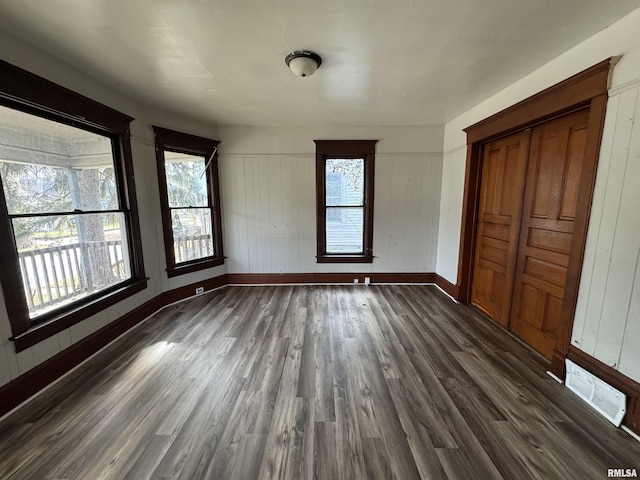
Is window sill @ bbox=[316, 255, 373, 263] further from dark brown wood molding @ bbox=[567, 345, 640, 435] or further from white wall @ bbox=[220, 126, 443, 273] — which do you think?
dark brown wood molding @ bbox=[567, 345, 640, 435]

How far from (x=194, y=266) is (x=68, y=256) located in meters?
1.56

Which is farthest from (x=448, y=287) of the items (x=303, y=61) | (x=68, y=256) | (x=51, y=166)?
(x=51, y=166)

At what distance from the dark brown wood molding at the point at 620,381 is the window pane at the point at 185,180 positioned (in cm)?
441

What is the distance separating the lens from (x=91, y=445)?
1.47 metres

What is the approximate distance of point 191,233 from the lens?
12.2 ft

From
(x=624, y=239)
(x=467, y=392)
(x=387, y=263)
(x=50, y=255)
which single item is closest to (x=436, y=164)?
(x=387, y=263)

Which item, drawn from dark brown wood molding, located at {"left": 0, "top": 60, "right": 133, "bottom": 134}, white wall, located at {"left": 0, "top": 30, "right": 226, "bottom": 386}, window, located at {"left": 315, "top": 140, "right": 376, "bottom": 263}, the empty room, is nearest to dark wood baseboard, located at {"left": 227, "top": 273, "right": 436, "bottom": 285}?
window, located at {"left": 315, "top": 140, "right": 376, "bottom": 263}

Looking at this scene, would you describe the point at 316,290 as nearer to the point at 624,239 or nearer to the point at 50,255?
the point at 50,255

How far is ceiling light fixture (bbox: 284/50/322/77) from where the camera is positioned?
6.26 ft

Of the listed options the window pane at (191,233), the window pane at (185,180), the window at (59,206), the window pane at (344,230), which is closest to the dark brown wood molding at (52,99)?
the window at (59,206)

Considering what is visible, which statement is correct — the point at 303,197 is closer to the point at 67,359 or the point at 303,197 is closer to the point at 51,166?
the point at 51,166

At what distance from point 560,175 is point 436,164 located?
1912 mm

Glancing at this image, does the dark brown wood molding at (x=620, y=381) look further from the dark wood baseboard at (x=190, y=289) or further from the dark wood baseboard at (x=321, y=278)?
the dark wood baseboard at (x=190, y=289)

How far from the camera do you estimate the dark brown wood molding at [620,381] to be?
1.51 meters
